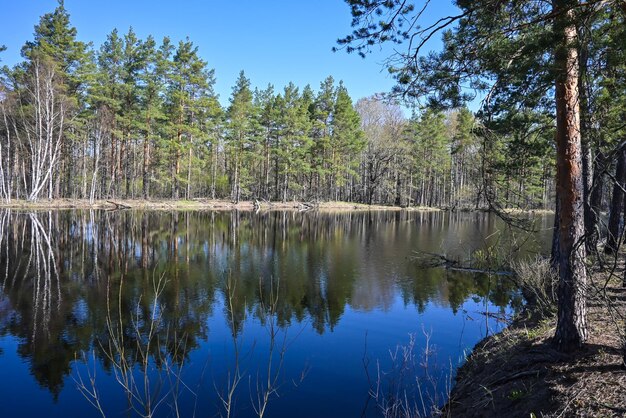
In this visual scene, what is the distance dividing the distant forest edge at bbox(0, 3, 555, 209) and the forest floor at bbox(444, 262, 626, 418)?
21.2m

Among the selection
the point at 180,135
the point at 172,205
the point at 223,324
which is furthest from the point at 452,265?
the point at 180,135

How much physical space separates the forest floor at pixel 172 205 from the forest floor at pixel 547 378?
122 feet

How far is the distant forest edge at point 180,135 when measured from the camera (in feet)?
120

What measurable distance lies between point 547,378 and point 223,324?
6.76 meters

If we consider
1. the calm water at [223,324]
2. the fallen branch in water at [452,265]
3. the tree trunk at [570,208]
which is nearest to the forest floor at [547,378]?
the tree trunk at [570,208]

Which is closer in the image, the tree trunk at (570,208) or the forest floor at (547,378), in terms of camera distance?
the forest floor at (547,378)

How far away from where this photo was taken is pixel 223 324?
9.56 metres

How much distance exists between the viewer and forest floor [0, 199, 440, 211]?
34.8 m

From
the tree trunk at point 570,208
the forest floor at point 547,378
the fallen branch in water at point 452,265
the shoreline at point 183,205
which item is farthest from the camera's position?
the shoreline at point 183,205

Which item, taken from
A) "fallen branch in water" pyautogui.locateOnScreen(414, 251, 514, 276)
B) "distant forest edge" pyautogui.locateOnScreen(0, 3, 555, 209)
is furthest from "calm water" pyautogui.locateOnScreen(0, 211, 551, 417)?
"distant forest edge" pyautogui.locateOnScreen(0, 3, 555, 209)

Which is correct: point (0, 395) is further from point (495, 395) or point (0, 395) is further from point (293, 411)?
point (495, 395)

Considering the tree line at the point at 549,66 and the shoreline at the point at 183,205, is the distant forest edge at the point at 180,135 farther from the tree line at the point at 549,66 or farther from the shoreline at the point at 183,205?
the tree line at the point at 549,66

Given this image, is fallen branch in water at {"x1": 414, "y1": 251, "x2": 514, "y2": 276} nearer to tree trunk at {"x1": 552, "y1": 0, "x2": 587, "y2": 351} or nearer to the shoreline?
tree trunk at {"x1": 552, "y1": 0, "x2": 587, "y2": 351}

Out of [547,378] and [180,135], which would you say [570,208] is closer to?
[547,378]
